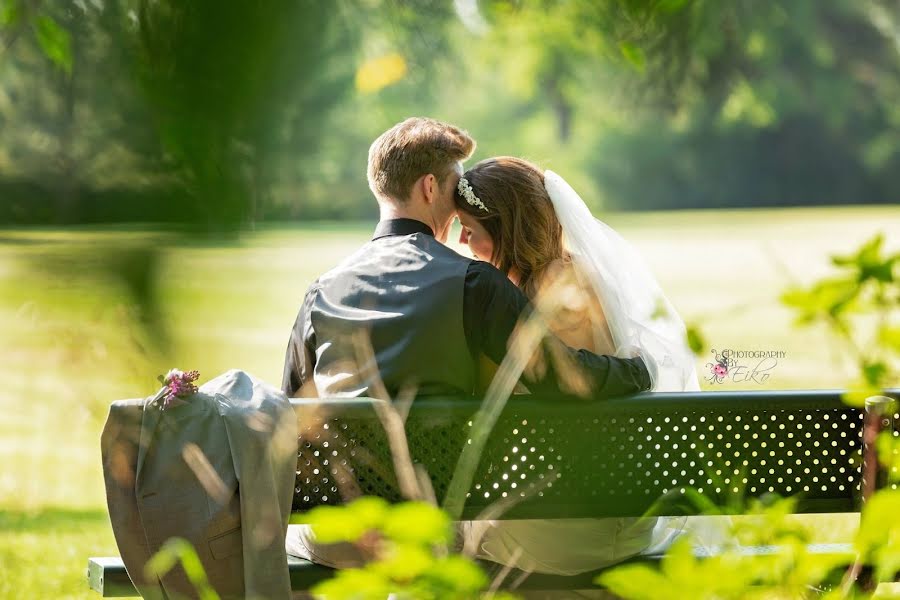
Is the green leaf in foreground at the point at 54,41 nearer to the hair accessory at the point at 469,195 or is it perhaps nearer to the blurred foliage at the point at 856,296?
the blurred foliage at the point at 856,296

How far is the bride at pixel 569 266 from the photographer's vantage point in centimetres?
288

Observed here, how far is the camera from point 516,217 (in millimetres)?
2926

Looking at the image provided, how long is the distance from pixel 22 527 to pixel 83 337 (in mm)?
4790

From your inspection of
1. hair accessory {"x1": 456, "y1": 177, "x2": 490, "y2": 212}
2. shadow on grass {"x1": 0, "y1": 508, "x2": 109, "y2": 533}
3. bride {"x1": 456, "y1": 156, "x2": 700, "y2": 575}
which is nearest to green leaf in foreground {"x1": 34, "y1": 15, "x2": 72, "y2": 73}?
bride {"x1": 456, "y1": 156, "x2": 700, "y2": 575}

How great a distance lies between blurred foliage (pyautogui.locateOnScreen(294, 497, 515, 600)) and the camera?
813 mm

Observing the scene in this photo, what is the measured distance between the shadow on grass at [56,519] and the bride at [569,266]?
2806 millimetres

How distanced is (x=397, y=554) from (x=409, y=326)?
1677 millimetres

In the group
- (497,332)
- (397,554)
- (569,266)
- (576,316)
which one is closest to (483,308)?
(497,332)

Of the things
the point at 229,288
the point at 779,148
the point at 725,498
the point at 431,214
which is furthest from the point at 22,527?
the point at 779,148

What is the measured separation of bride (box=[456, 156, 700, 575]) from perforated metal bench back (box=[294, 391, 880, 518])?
0.37 metres

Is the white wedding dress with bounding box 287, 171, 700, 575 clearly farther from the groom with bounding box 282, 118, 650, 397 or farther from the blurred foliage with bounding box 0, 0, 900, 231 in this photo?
the blurred foliage with bounding box 0, 0, 900, 231

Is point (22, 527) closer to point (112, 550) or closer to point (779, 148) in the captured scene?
point (112, 550)

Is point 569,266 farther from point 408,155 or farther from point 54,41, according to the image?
point 54,41

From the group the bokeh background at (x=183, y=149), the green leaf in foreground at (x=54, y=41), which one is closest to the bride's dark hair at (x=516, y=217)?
the bokeh background at (x=183, y=149)
